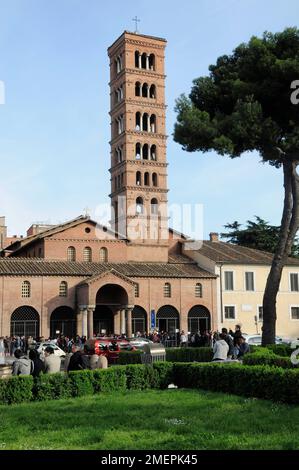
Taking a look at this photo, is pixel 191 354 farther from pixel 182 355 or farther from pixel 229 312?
pixel 229 312

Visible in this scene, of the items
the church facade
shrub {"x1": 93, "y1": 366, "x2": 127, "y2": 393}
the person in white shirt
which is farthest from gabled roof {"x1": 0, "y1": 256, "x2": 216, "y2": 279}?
shrub {"x1": 93, "y1": 366, "x2": 127, "y2": 393}

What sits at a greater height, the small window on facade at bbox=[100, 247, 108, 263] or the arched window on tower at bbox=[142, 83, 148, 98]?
the arched window on tower at bbox=[142, 83, 148, 98]

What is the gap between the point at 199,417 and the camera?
10.3m

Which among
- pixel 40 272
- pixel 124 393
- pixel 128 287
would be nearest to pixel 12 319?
pixel 40 272

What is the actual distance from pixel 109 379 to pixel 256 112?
1154 centimetres

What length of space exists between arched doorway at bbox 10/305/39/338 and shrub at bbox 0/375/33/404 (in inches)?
1154

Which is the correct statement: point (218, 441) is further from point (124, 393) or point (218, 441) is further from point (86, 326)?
point (86, 326)

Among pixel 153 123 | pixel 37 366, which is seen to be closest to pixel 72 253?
pixel 153 123

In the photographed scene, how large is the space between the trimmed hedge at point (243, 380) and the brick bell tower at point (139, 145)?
35.9m

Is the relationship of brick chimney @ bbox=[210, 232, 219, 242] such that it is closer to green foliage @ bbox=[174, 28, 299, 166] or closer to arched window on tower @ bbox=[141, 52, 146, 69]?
arched window on tower @ bbox=[141, 52, 146, 69]

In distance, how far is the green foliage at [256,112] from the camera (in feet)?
71.5

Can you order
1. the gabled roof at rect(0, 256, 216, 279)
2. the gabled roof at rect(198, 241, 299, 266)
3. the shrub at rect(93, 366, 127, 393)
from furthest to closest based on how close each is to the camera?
the gabled roof at rect(198, 241, 299, 266) < the gabled roof at rect(0, 256, 216, 279) < the shrub at rect(93, 366, 127, 393)

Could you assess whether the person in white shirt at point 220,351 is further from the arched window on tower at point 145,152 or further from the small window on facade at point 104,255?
the arched window on tower at point 145,152

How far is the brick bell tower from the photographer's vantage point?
52.4 m
